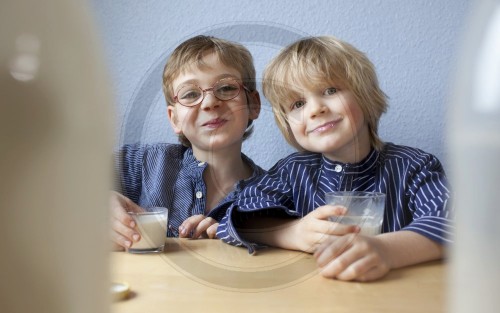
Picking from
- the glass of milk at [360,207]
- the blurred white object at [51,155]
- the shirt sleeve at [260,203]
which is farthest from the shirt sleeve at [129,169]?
the blurred white object at [51,155]

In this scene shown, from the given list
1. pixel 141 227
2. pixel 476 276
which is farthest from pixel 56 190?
pixel 141 227

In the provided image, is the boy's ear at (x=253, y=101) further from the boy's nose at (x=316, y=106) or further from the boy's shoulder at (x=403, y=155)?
the boy's shoulder at (x=403, y=155)

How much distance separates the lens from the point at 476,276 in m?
0.16

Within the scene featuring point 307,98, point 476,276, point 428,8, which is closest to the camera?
point 476,276

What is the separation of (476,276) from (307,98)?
408 mm

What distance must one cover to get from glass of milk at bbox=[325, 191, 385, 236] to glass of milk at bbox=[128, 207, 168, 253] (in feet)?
0.60

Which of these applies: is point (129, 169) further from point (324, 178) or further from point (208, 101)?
point (324, 178)

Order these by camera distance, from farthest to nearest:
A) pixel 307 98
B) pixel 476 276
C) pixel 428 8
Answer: pixel 428 8, pixel 307 98, pixel 476 276

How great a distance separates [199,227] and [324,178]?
0.16 metres

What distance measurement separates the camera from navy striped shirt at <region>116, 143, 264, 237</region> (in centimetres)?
53

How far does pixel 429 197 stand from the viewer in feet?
2.61

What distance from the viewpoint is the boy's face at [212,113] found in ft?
1.67

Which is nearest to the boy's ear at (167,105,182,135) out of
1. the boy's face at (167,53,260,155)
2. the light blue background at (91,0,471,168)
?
the boy's face at (167,53,260,155)

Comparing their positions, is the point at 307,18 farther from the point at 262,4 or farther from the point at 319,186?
the point at 319,186
